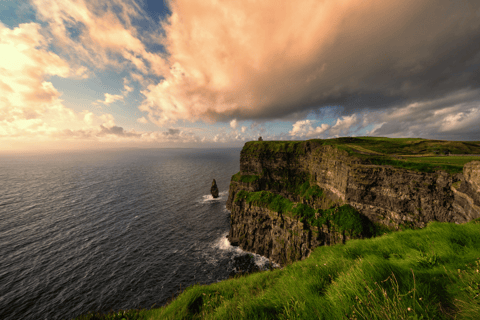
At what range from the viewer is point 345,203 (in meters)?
30.0

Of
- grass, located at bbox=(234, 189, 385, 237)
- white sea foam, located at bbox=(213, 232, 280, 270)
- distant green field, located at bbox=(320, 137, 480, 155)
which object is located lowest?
white sea foam, located at bbox=(213, 232, 280, 270)

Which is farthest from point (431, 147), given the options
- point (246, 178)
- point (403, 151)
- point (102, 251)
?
point (102, 251)

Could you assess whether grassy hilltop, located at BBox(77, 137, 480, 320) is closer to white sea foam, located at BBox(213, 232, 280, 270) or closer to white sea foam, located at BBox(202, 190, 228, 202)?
white sea foam, located at BBox(213, 232, 280, 270)

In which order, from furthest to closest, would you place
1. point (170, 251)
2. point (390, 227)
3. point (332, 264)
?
point (170, 251)
point (390, 227)
point (332, 264)

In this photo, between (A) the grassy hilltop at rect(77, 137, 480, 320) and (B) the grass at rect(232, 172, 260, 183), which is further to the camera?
(B) the grass at rect(232, 172, 260, 183)

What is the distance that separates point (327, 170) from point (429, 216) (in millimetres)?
17482

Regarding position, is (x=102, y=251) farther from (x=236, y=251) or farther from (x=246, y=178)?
(x=246, y=178)

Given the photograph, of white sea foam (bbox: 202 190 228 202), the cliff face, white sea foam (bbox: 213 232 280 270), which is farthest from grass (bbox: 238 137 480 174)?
white sea foam (bbox: 213 232 280 270)

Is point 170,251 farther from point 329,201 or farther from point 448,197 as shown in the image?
point 448,197

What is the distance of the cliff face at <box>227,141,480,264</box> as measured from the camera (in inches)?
816

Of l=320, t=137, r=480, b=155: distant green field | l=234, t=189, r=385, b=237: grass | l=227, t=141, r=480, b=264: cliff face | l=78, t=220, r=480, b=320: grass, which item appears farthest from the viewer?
l=320, t=137, r=480, b=155: distant green field

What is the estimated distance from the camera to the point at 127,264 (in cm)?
3331

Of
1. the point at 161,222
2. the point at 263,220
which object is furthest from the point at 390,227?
the point at 161,222

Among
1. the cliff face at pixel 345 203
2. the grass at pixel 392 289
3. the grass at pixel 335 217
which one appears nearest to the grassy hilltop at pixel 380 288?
the grass at pixel 392 289
